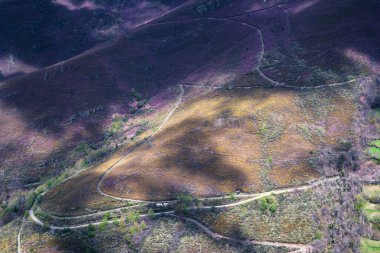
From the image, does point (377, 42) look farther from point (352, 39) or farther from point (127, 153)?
point (127, 153)

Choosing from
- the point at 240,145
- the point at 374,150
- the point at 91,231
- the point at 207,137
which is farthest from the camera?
the point at 207,137

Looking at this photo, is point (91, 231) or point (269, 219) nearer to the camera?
point (269, 219)

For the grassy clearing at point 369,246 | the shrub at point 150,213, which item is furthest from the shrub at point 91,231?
the grassy clearing at point 369,246

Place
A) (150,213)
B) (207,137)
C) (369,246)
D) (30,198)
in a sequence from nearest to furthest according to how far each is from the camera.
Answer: (369,246), (150,213), (30,198), (207,137)

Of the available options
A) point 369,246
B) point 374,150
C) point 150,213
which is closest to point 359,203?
point 369,246

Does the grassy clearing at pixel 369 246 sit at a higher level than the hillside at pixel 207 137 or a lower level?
lower

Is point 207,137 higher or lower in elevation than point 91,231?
higher

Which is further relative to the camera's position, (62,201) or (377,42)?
(377,42)

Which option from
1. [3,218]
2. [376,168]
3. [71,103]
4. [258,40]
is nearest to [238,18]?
[258,40]

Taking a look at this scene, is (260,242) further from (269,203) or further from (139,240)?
(139,240)

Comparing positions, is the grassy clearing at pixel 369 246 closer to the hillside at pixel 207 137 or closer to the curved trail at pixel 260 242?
the hillside at pixel 207 137

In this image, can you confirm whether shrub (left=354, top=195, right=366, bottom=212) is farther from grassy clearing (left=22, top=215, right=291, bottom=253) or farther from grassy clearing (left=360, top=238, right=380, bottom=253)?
grassy clearing (left=22, top=215, right=291, bottom=253)
